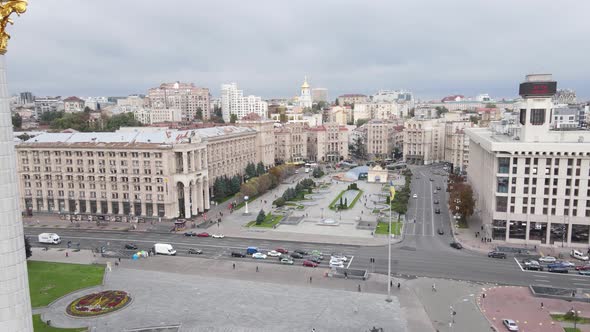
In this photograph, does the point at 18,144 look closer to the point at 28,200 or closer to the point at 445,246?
the point at 28,200

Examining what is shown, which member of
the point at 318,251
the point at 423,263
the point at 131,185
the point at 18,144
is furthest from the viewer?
the point at 18,144

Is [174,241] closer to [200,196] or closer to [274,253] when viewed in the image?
[200,196]

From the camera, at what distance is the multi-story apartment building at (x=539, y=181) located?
223ft

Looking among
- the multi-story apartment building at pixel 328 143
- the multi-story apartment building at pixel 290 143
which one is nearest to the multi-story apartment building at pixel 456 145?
the multi-story apartment building at pixel 328 143

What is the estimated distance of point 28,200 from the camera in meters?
96.9

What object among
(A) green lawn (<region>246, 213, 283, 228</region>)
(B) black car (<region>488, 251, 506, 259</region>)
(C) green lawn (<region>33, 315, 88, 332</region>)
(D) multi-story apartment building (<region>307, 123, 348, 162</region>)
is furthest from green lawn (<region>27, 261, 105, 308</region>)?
(D) multi-story apartment building (<region>307, 123, 348, 162</region>)

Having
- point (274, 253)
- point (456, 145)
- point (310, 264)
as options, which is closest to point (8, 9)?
point (310, 264)

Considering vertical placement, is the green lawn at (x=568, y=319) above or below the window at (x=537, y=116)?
below

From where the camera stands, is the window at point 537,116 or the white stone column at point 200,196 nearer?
the window at point 537,116

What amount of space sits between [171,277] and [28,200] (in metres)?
59.3

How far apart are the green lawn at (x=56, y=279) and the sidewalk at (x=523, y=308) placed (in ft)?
156

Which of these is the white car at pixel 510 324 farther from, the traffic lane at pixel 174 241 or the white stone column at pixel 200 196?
the white stone column at pixel 200 196

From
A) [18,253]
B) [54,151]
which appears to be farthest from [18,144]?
[18,253]

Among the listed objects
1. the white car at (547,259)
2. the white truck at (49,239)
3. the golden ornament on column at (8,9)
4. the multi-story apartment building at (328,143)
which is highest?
the golden ornament on column at (8,9)
